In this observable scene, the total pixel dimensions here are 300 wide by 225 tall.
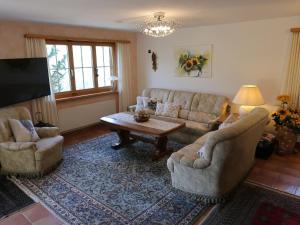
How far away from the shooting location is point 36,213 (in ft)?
8.30

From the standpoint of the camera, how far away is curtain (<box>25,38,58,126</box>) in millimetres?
4164

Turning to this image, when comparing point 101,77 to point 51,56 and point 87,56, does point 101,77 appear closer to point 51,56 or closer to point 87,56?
point 87,56

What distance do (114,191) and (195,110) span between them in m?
2.56

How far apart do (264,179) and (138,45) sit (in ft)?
14.5

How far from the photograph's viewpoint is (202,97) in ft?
15.7

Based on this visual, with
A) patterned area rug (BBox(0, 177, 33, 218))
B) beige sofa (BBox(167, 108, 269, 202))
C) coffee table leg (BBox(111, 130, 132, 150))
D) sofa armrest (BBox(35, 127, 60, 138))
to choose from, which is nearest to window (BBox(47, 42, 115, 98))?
sofa armrest (BBox(35, 127, 60, 138))

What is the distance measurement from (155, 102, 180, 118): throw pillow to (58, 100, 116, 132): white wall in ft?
4.86

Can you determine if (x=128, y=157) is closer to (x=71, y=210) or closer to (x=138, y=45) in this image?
(x=71, y=210)

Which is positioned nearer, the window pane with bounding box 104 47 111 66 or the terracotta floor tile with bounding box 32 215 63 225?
the terracotta floor tile with bounding box 32 215 63 225

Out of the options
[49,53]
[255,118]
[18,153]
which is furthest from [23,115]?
[255,118]

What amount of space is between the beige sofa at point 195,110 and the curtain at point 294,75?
109 centimetres

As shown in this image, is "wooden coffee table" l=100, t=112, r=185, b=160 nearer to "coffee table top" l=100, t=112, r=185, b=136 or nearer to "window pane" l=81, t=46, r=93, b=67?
"coffee table top" l=100, t=112, r=185, b=136

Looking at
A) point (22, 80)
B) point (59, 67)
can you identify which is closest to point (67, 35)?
point (59, 67)

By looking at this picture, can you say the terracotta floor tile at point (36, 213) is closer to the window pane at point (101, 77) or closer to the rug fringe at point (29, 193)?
the rug fringe at point (29, 193)
